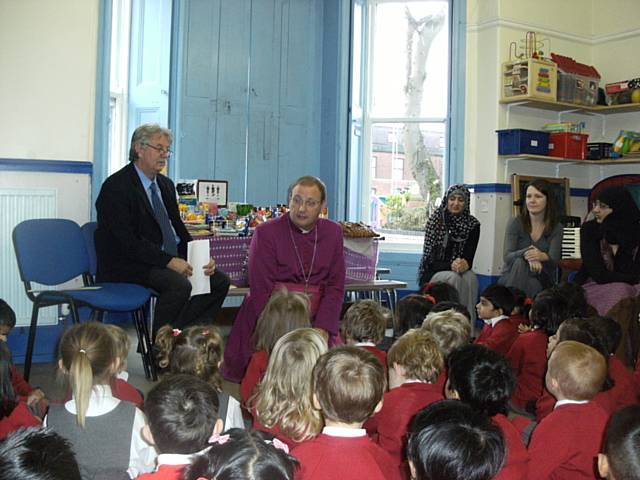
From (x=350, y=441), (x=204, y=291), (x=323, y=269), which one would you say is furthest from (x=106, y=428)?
(x=204, y=291)

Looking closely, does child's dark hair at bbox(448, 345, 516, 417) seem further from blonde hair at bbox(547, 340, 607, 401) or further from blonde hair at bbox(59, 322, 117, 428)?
blonde hair at bbox(59, 322, 117, 428)

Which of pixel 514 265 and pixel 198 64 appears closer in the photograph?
pixel 514 265

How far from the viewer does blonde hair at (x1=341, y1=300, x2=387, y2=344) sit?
294 cm

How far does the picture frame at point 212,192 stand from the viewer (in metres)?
5.07

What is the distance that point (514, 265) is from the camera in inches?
201

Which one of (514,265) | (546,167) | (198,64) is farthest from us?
(546,167)

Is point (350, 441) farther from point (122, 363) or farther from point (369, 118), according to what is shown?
point (369, 118)

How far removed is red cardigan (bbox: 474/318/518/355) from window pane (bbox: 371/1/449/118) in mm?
3075

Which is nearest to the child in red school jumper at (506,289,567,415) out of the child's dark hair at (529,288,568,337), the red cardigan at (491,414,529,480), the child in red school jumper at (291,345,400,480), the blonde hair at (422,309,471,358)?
the child's dark hair at (529,288,568,337)

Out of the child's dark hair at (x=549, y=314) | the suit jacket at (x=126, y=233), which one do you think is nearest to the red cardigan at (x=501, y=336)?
the child's dark hair at (x=549, y=314)

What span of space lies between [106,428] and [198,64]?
171 inches

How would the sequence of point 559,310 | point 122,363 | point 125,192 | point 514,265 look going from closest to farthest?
point 122,363 → point 559,310 → point 125,192 → point 514,265

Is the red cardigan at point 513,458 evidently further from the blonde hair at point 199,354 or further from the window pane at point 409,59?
the window pane at point 409,59

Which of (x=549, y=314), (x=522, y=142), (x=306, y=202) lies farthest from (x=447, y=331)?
(x=522, y=142)
